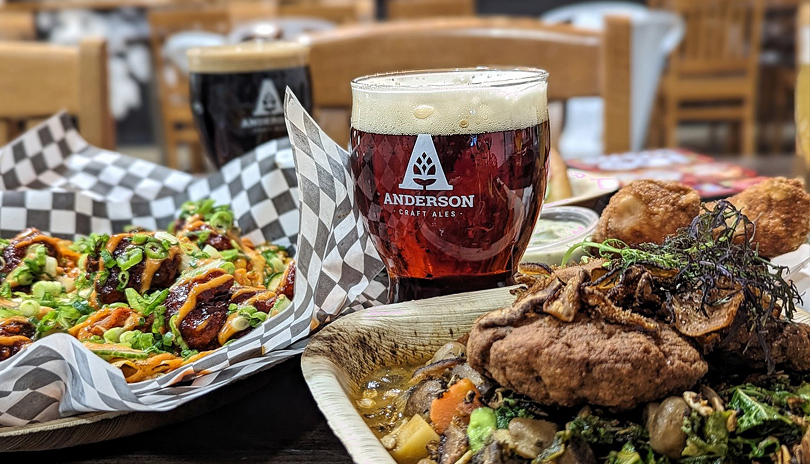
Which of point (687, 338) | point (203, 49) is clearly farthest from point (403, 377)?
point (203, 49)

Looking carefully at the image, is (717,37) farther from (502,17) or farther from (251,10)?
(251,10)

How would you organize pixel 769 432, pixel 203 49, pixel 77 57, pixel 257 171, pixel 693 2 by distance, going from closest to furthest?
pixel 769 432
pixel 257 171
pixel 203 49
pixel 77 57
pixel 693 2

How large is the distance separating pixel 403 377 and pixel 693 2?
709cm

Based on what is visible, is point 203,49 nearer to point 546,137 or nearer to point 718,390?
point 546,137

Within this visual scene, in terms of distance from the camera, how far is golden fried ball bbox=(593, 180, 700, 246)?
3.55 ft

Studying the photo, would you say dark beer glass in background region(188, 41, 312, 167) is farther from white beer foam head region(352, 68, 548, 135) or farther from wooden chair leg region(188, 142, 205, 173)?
wooden chair leg region(188, 142, 205, 173)

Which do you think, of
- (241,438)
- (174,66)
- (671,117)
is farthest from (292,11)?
(241,438)

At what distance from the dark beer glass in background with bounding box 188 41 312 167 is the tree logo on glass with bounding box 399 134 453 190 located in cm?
83

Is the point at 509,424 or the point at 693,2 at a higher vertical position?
the point at 693,2

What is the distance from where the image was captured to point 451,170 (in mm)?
994

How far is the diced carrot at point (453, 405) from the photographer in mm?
817

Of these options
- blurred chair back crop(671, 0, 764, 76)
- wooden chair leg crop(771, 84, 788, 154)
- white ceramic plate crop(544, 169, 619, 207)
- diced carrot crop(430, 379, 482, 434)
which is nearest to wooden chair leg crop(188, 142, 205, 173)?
blurred chair back crop(671, 0, 764, 76)

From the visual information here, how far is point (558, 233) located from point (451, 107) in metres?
0.39

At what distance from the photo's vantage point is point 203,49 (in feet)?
5.86
